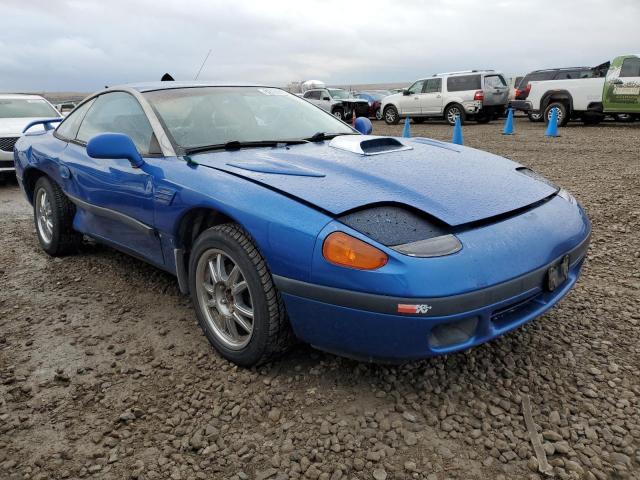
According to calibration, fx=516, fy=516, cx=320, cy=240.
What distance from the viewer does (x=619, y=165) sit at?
7.66 m

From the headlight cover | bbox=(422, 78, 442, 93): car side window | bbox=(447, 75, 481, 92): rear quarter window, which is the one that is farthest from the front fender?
bbox=(422, 78, 442, 93): car side window

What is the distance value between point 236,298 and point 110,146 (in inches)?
43.0

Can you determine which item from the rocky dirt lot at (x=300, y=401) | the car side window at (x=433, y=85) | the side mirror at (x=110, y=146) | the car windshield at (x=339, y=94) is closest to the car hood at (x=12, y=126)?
the rocky dirt lot at (x=300, y=401)

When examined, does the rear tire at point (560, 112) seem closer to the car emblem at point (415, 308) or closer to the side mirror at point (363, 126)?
the side mirror at point (363, 126)

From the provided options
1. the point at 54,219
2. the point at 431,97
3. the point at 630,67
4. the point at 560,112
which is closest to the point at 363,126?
the point at 54,219

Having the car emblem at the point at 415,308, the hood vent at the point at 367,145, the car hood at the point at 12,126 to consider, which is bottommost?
the car emblem at the point at 415,308

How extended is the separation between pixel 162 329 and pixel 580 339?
2.23 meters

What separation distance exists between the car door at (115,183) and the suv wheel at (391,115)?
1517 centimetres

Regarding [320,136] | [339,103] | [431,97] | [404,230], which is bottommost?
[339,103]

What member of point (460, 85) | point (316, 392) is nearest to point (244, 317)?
point (316, 392)

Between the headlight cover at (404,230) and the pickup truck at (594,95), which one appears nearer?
the headlight cover at (404,230)

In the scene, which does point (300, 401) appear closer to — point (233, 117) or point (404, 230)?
point (404, 230)

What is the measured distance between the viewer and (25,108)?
879cm

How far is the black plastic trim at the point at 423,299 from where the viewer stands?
187 centimetres
